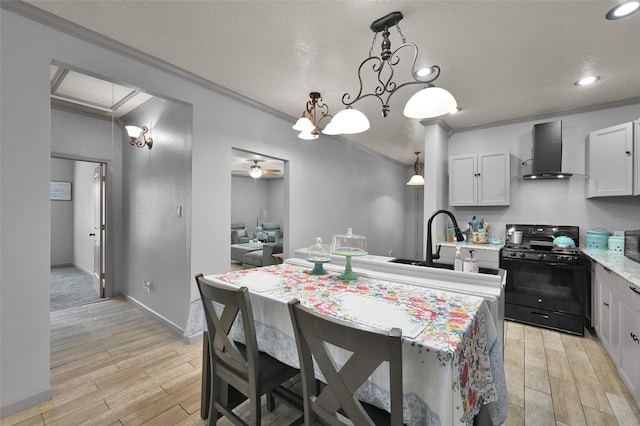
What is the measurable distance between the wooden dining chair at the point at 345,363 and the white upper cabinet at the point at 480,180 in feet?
11.5

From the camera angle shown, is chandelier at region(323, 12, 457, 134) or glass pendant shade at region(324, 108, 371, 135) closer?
chandelier at region(323, 12, 457, 134)

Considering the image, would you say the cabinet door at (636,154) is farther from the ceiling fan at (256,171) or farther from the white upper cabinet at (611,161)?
the ceiling fan at (256,171)

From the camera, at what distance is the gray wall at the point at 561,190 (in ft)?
10.7

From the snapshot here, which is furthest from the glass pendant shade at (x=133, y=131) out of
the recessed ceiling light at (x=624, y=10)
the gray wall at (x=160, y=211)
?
the recessed ceiling light at (x=624, y=10)

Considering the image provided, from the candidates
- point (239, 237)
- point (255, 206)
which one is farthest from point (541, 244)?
point (255, 206)

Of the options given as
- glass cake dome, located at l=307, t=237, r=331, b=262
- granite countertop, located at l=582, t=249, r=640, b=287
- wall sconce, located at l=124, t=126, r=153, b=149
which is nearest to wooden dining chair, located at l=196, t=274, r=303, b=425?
glass cake dome, located at l=307, t=237, r=331, b=262

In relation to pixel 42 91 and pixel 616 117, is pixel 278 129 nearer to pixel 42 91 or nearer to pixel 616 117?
pixel 42 91

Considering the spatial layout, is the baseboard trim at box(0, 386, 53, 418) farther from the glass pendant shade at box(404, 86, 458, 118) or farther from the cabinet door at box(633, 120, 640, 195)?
the cabinet door at box(633, 120, 640, 195)

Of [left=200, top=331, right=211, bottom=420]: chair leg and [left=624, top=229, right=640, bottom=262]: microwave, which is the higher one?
[left=624, top=229, right=640, bottom=262]: microwave

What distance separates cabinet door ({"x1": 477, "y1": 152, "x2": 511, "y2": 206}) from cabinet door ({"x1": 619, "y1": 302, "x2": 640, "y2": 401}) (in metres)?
1.84

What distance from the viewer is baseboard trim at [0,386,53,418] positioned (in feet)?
5.77

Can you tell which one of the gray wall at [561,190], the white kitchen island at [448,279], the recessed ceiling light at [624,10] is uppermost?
the recessed ceiling light at [624,10]

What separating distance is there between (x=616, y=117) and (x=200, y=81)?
4.61 meters

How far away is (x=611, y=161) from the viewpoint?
119 inches
